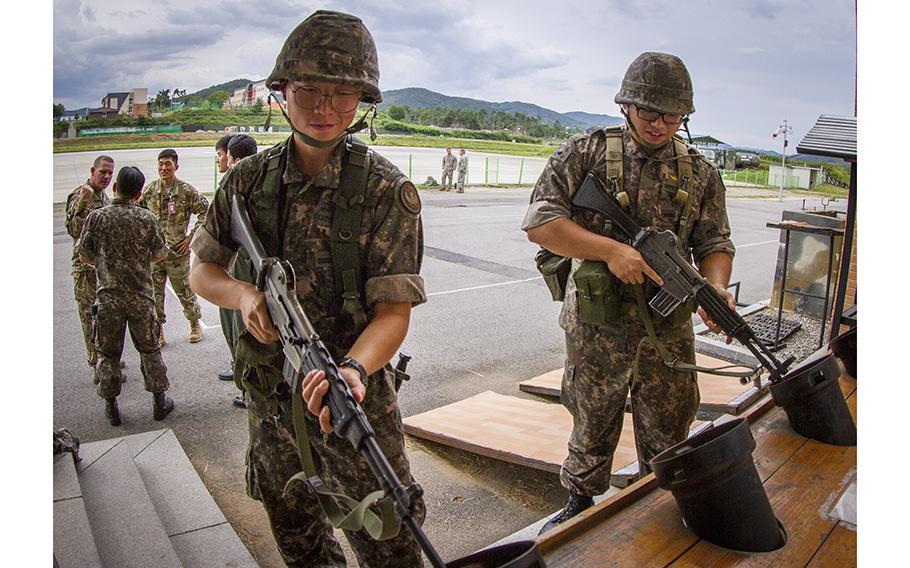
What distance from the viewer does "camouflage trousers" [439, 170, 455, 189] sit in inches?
691

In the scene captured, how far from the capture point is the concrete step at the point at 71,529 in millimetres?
2062

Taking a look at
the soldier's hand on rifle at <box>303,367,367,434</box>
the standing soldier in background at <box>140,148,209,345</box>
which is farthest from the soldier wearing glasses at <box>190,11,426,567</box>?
the standing soldier in background at <box>140,148,209,345</box>

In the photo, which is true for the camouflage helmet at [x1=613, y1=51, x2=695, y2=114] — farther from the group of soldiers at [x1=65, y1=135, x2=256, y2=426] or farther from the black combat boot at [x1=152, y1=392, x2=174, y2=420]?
the black combat boot at [x1=152, y1=392, x2=174, y2=420]

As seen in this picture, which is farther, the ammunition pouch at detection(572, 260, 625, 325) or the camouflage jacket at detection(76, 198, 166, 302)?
the camouflage jacket at detection(76, 198, 166, 302)

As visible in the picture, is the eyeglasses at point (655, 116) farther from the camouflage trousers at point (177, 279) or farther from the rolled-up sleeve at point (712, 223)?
the camouflage trousers at point (177, 279)

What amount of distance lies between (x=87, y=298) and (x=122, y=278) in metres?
0.85

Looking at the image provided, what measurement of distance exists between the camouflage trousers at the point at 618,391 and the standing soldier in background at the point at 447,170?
14492 millimetres

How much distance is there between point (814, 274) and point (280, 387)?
18.5 feet

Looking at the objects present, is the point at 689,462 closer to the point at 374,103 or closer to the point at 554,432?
the point at 374,103

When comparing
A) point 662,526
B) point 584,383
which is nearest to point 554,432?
point 584,383

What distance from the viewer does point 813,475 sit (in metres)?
1.98

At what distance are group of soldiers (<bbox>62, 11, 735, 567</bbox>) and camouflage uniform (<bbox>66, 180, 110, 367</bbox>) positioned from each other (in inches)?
127

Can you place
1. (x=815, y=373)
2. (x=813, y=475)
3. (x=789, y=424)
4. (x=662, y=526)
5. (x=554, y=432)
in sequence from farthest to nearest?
(x=554, y=432) < (x=789, y=424) < (x=815, y=373) < (x=813, y=475) < (x=662, y=526)

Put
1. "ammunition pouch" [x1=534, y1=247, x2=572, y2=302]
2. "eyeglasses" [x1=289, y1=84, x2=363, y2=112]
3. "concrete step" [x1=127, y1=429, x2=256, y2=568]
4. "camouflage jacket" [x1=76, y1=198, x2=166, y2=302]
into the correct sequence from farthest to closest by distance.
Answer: "camouflage jacket" [x1=76, y1=198, x2=166, y2=302] < "concrete step" [x1=127, y1=429, x2=256, y2=568] < "ammunition pouch" [x1=534, y1=247, x2=572, y2=302] < "eyeglasses" [x1=289, y1=84, x2=363, y2=112]
